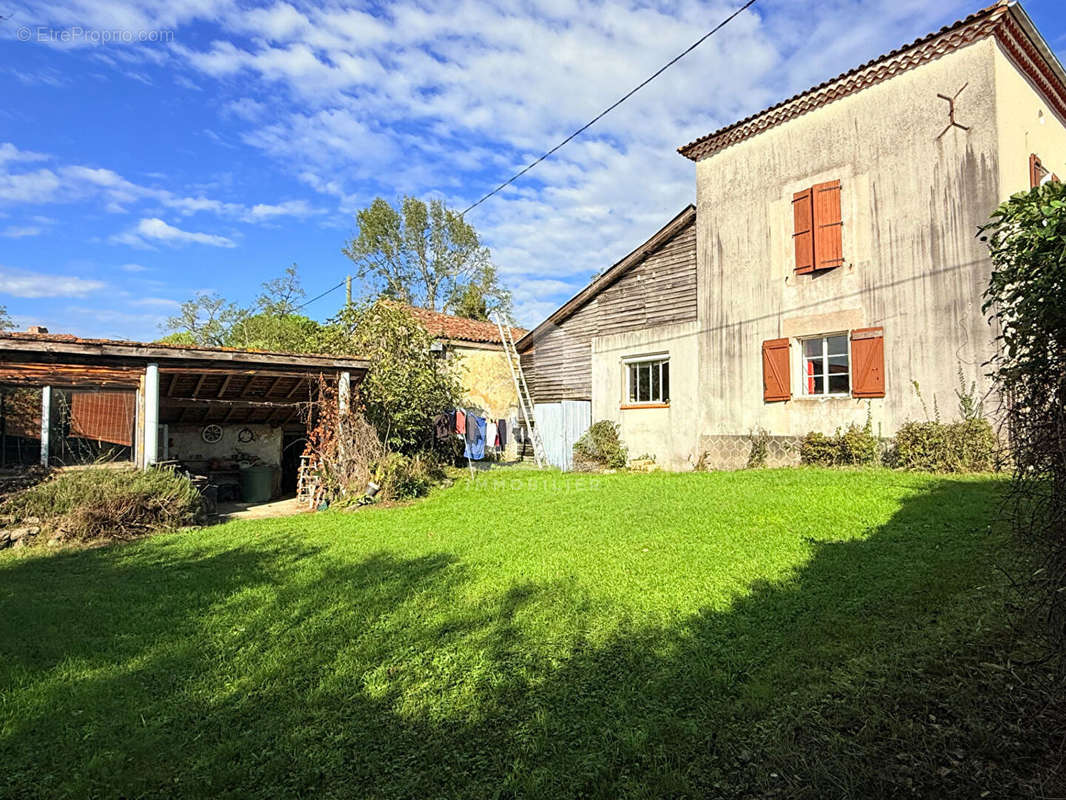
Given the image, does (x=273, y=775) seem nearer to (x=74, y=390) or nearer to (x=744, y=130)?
(x=74, y=390)

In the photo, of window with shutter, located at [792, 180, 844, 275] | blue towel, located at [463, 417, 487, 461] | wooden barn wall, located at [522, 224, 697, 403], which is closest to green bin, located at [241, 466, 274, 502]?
blue towel, located at [463, 417, 487, 461]

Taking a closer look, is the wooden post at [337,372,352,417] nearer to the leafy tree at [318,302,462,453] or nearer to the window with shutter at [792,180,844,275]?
the leafy tree at [318,302,462,453]

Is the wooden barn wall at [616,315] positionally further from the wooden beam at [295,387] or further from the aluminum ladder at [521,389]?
the wooden beam at [295,387]

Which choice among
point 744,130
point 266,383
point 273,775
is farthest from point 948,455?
point 266,383

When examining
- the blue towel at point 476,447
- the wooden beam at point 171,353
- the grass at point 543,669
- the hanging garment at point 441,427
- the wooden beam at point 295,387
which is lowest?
the grass at point 543,669

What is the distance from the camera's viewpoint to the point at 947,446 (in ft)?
30.2

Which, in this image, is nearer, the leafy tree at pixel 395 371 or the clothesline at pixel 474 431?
the leafy tree at pixel 395 371

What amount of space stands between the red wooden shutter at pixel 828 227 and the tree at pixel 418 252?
21.2m

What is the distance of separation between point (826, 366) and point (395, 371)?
860 centimetres

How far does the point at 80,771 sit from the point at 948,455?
10754 millimetres

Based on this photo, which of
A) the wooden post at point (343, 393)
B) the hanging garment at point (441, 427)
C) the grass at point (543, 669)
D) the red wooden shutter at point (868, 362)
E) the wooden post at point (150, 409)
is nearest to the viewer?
the grass at point (543, 669)

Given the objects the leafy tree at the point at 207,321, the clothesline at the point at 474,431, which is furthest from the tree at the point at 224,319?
the clothesline at the point at 474,431

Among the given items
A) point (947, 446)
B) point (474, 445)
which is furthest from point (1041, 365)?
point (474, 445)

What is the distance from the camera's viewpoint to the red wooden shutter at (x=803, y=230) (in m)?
11.4
